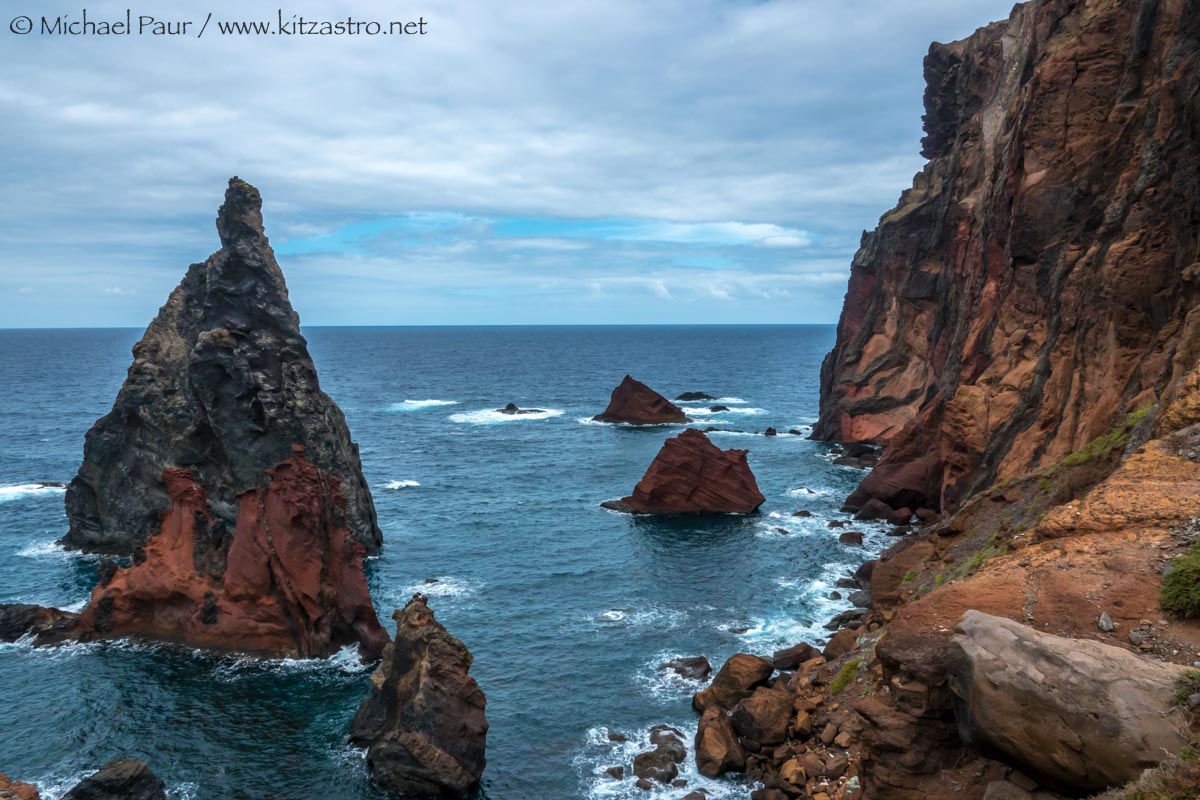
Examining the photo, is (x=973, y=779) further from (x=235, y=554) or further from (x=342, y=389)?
(x=342, y=389)

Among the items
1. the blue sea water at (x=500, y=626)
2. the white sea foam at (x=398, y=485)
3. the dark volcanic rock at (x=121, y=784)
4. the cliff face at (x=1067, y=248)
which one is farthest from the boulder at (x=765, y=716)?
the white sea foam at (x=398, y=485)

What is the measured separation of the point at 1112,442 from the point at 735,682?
17.4 m

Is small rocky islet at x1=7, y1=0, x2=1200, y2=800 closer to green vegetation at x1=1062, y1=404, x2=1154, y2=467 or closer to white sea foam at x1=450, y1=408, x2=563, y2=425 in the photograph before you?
green vegetation at x1=1062, y1=404, x2=1154, y2=467

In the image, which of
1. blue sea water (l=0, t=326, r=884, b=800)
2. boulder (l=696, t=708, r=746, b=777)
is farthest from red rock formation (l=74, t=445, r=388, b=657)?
boulder (l=696, t=708, r=746, b=777)

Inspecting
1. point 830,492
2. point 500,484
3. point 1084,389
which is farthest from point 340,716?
point 830,492

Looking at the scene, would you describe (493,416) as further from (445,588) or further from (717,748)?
(717,748)

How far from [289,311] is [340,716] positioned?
31.1 m

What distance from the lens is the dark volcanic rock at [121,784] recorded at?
98.6ft

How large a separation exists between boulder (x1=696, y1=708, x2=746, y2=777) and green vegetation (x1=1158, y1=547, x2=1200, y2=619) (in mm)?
17818

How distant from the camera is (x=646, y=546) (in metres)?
63.5

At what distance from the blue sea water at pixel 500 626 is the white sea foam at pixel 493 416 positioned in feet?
85.1

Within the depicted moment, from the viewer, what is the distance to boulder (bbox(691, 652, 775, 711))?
35781 mm

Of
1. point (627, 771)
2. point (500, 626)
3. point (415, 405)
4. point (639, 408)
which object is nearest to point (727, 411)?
point (639, 408)

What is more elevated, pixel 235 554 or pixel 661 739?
pixel 235 554
